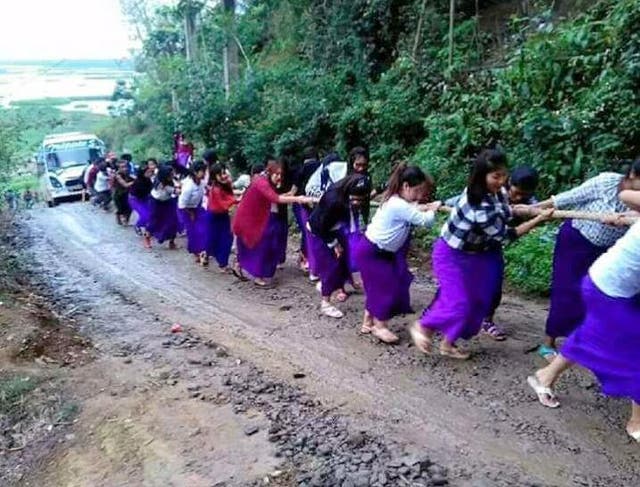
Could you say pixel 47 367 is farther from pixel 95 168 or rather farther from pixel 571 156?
pixel 95 168

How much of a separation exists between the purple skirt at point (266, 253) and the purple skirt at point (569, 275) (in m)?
3.76

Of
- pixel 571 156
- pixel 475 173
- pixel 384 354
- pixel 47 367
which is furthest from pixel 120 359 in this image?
pixel 571 156

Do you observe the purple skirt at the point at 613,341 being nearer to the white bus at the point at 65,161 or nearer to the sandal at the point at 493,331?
the sandal at the point at 493,331

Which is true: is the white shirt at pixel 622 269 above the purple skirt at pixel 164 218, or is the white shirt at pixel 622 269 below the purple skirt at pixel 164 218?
above

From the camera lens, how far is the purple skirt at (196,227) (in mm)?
9139

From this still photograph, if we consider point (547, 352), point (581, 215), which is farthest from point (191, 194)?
point (581, 215)

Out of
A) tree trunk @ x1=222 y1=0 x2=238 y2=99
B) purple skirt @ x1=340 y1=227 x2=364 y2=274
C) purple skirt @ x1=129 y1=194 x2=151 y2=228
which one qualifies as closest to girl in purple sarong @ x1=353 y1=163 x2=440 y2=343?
purple skirt @ x1=340 y1=227 x2=364 y2=274

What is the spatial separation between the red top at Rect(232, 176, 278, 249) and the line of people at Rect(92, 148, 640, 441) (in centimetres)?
21

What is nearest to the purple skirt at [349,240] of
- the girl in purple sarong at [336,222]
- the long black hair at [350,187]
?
the girl in purple sarong at [336,222]

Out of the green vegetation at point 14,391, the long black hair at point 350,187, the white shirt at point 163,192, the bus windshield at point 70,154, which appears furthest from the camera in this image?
the bus windshield at point 70,154

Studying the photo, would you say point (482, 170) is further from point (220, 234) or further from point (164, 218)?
point (164, 218)

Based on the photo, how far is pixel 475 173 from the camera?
4.50m

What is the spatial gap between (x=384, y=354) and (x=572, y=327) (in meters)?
1.45

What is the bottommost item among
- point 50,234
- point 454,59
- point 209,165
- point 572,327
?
point 50,234
